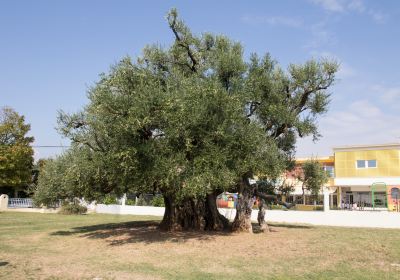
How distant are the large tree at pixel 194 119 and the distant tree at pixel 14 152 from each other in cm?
2886

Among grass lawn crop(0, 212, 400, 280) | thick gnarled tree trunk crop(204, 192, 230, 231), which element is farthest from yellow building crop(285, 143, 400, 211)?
grass lawn crop(0, 212, 400, 280)

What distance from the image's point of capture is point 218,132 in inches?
642

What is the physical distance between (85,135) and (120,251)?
6.79 metres

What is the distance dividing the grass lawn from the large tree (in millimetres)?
2408

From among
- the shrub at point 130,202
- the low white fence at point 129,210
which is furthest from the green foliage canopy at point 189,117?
the shrub at point 130,202

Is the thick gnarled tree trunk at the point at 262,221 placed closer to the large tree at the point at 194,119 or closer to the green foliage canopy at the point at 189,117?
the large tree at the point at 194,119

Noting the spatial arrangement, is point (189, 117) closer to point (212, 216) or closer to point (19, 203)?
point (212, 216)

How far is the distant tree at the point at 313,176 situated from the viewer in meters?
25.3

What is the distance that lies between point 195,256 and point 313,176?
519 inches

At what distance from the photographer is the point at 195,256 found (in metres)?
14.8

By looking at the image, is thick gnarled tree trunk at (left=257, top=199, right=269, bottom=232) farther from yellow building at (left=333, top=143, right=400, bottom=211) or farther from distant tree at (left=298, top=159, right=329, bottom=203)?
yellow building at (left=333, top=143, right=400, bottom=211)

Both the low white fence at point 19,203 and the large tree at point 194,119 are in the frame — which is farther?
the low white fence at point 19,203

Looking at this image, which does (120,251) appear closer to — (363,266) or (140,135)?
(140,135)

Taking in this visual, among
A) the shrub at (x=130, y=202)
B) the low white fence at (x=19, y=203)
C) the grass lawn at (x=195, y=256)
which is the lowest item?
the grass lawn at (x=195, y=256)
